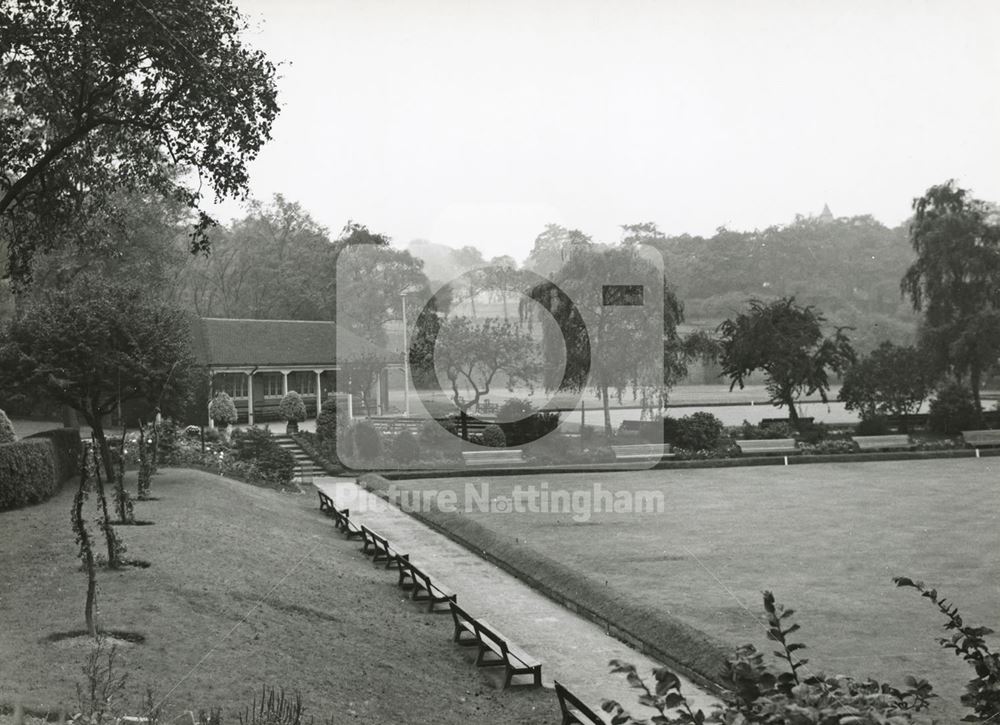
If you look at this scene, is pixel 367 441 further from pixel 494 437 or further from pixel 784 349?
pixel 784 349

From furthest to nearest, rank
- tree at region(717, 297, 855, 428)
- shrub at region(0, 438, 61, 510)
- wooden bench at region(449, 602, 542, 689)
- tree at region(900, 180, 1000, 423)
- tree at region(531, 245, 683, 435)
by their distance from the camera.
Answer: tree at region(900, 180, 1000, 423) < tree at region(717, 297, 855, 428) < tree at region(531, 245, 683, 435) < shrub at region(0, 438, 61, 510) < wooden bench at region(449, 602, 542, 689)

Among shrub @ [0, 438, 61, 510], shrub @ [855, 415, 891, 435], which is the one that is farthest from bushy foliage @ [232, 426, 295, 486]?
shrub @ [855, 415, 891, 435]

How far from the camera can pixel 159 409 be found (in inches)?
925

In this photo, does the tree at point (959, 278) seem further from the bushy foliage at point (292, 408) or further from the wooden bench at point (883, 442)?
the bushy foliage at point (292, 408)

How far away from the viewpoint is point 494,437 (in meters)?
33.8

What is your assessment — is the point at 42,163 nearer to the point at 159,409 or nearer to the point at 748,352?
the point at 159,409

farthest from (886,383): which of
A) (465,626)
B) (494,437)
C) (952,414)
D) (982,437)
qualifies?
(465,626)

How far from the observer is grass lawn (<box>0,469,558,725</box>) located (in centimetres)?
900

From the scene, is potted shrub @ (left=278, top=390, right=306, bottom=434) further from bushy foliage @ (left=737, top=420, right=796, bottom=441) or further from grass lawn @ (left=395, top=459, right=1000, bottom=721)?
bushy foliage @ (left=737, top=420, right=796, bottom=441)

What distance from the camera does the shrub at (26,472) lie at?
1780 centimetres

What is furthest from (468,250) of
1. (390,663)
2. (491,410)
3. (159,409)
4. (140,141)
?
(390,663)

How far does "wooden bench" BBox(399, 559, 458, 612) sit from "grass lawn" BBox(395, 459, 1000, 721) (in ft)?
7.99

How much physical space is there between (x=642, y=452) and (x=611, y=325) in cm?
663

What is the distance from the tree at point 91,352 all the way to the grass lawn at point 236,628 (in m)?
3.93
